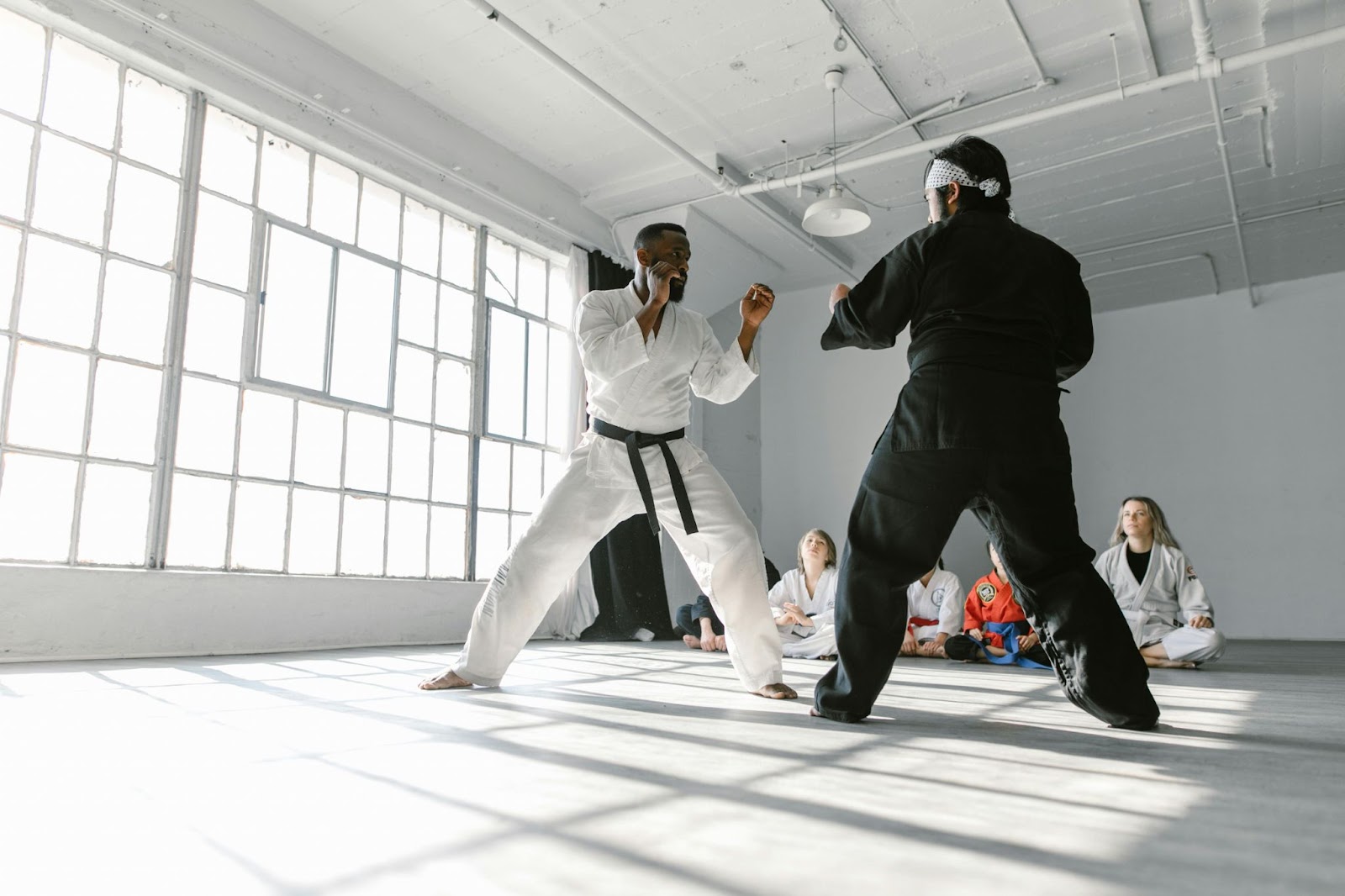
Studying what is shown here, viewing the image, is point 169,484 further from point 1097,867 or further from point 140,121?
point 1097,867

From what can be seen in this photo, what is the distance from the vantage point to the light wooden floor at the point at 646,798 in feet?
2.87

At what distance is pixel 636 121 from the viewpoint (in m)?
4.85

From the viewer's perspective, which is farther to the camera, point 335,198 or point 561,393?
point 561,393

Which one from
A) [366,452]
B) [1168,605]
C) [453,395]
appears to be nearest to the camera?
[1168,605]

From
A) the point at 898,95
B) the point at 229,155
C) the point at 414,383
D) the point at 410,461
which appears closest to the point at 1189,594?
the point at 898,95

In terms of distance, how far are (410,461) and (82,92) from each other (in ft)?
7.42

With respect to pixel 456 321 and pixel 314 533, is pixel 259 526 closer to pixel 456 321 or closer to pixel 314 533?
pixel 314 533

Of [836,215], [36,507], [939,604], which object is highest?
[836,215]

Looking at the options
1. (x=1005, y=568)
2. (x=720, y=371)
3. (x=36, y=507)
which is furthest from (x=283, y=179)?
(x=1005, y=568)

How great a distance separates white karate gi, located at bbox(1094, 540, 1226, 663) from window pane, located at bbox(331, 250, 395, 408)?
3.70 meters

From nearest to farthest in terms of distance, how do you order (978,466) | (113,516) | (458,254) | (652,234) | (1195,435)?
1. (978,466)
2. (652,234)
3. (113,516)
4. (458,254)
5. (1195,435)

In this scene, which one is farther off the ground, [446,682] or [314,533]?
[314,533]

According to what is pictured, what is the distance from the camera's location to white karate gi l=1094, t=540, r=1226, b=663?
383 centimetres

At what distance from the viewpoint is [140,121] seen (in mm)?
4016
